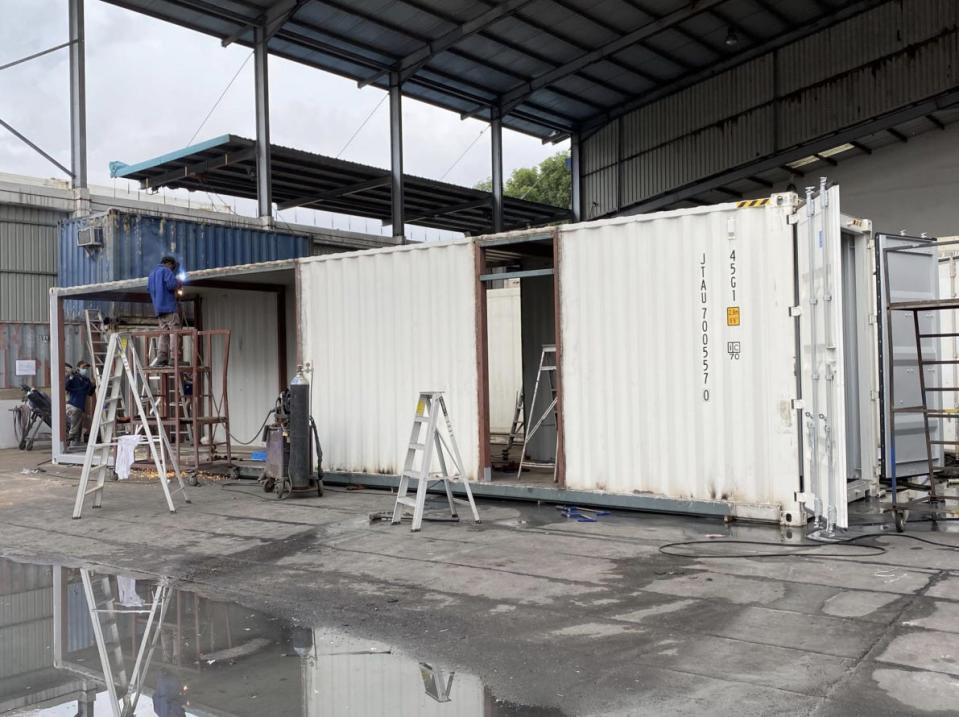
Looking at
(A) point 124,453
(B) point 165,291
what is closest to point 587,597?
(A) point 124,453

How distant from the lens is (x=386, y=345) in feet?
36.5

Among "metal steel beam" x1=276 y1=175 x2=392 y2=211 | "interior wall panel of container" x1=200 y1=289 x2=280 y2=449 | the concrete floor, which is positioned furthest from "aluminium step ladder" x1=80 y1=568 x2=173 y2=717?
"metal steel beam" x1=276 y1=175 x2=392 y2=211

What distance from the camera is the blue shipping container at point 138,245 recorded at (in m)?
16.8

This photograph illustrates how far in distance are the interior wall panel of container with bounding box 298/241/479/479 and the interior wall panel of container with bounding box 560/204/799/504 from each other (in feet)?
4.82

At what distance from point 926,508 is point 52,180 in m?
27.6

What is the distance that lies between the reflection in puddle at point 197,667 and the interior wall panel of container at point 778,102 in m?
19.5

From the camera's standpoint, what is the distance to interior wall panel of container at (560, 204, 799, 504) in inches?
317

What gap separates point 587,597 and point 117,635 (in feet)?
10.7

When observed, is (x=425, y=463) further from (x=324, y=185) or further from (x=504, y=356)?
(x=324, y=185)

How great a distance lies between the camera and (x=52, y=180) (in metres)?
27.5

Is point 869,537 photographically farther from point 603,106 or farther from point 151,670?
point 603,106

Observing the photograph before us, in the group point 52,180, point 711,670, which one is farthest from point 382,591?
point 52,180

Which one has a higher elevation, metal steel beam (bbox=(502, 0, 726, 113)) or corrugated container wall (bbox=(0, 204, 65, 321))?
metal steel beam (bbox=(502, 0, 726, 113))

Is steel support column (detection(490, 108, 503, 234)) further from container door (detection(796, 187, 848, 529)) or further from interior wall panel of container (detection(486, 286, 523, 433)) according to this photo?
container door (detection(796, 187, 848, 529))
